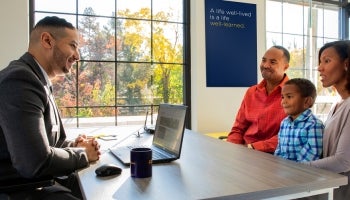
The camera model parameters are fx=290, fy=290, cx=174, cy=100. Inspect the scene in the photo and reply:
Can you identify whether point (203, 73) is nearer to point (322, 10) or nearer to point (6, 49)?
point (6, 49)

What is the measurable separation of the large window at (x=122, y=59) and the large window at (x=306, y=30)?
4.97 feet

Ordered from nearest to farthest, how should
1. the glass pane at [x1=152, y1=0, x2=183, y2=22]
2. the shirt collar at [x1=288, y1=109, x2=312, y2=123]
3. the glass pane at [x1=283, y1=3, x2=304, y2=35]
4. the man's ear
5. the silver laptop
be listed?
the silver laptop, the man's ear, the shirt collar at [x1=288, y1=109, x2=312, y2=123], the glass pane at [x1=152, y1=0, x2=183, y2=22], the glass pane at [x1=283, y1=3, x2=304, y2=35]

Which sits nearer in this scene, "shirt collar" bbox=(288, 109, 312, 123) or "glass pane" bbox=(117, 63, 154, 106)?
"shirt collar" bbox=(288, 109, 312, 123)

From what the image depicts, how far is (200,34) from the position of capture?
371cm

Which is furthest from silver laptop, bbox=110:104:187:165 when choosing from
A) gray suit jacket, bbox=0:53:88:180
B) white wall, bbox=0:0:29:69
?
white wall, bbox=0:0:29:69

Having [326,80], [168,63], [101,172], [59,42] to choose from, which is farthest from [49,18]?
[168,63]

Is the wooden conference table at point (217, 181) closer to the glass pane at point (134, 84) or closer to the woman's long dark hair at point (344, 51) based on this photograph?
the woman's long dark hair at point (344, 51)

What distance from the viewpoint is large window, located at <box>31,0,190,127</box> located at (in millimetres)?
3293

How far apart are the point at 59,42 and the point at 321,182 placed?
1.38 metres

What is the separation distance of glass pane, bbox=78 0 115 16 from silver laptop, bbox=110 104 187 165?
214 centimetres

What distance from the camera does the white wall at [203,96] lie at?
12.2 feet

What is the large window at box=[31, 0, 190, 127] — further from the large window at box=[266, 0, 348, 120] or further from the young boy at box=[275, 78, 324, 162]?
the young boy at box=[275, 78, 324, 162]

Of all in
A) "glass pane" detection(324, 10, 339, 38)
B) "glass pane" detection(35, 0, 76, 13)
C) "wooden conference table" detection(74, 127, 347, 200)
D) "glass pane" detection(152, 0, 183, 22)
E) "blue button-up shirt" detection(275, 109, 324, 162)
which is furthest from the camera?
"glass pane" detection(324, 10, 339, 38)

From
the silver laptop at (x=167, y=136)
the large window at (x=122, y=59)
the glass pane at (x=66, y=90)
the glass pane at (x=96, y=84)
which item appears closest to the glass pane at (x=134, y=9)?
the large window at (x=122, y=59)
